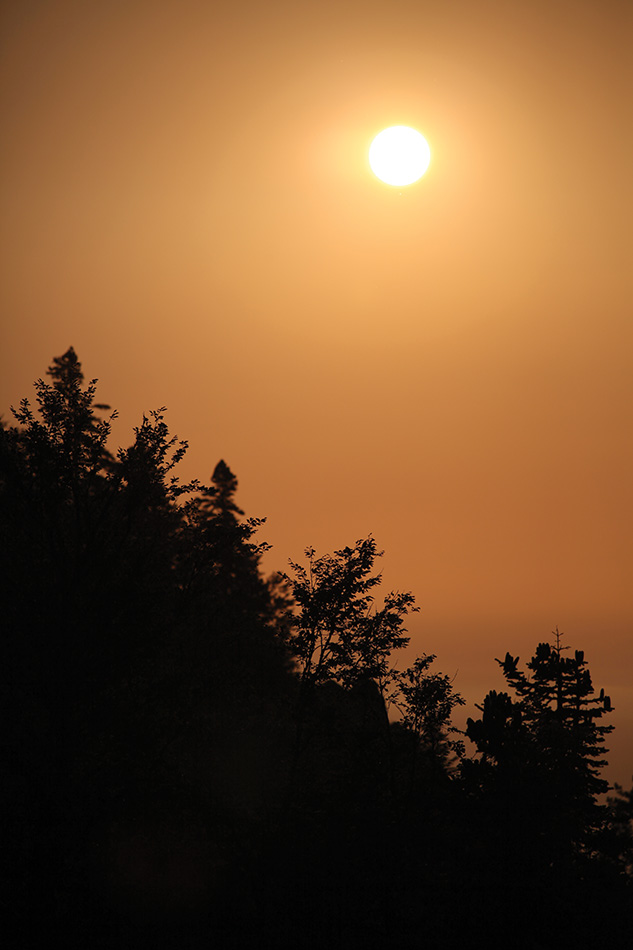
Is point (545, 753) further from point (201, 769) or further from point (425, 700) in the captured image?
point (201, 769)

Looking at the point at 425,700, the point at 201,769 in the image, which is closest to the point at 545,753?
the point at 425,700

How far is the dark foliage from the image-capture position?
20078 millimetres

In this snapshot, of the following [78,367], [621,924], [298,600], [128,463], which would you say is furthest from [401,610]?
[78,367]

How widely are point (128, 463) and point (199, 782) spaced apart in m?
9.82

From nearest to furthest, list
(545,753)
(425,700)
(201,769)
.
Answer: (201,769) → (425,700) → (545,753)

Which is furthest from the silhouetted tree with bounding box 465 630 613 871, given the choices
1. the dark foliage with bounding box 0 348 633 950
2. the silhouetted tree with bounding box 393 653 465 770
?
the silhouetted tree with bounding box 393 653 465 770

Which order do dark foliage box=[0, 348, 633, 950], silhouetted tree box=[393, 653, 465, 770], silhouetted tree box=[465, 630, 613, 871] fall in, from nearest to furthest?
1. dark foliage box=[0, 348, 633, 950]
2. silhouetted tree box=[465, 630, 613, 871]
3. silhouetted tree box=[393, 653, 465, 770]

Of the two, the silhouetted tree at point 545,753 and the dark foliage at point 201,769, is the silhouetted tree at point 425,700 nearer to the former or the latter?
the dark foliage at point 201,769

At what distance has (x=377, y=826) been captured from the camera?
92.6 ft

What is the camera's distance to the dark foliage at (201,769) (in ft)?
65.9

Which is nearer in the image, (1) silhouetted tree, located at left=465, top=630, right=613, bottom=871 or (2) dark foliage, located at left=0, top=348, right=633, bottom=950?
(2) dark foliage, located at left=0, top=348, right=633, bottom=950

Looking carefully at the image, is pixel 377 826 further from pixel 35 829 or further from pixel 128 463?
pixel 128 463

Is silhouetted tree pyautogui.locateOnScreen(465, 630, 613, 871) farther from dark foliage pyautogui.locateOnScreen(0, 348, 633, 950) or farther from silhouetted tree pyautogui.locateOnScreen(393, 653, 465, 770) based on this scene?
silhouetted tree pyautogui.locateOnScreen(393, 653, 465, 770)

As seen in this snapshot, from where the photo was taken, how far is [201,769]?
2806 cm
